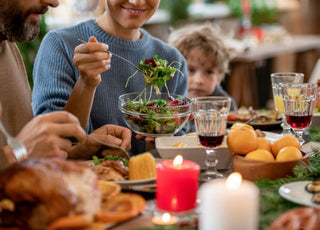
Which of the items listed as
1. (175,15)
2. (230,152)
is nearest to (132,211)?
(230,152)

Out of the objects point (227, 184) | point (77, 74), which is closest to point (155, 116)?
point (77, 74)

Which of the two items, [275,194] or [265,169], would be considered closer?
[275,194]

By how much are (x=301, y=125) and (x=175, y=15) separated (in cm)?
458

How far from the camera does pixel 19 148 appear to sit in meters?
1.19

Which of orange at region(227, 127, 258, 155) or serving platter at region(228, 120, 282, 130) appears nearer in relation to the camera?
orange at region(227, 127, 258, 155)

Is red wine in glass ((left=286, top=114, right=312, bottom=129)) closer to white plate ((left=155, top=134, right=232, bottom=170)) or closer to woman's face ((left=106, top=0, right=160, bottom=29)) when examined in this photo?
white plate ((left=155, top=134, right=232, bottom=170))

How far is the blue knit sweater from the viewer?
208cm

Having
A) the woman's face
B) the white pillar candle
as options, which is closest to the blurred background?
the woman's face

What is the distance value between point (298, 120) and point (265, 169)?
42cm

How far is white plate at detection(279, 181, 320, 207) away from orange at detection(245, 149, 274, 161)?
5.4 inches

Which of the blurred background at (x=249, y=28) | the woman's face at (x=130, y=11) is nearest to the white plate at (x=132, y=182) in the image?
the woman's face at (x=130, y=11)

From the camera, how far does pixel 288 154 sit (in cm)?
139

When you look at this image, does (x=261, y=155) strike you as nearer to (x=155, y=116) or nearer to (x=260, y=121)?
(x=155, y=116)

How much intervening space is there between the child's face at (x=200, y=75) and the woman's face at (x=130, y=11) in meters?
1.07
